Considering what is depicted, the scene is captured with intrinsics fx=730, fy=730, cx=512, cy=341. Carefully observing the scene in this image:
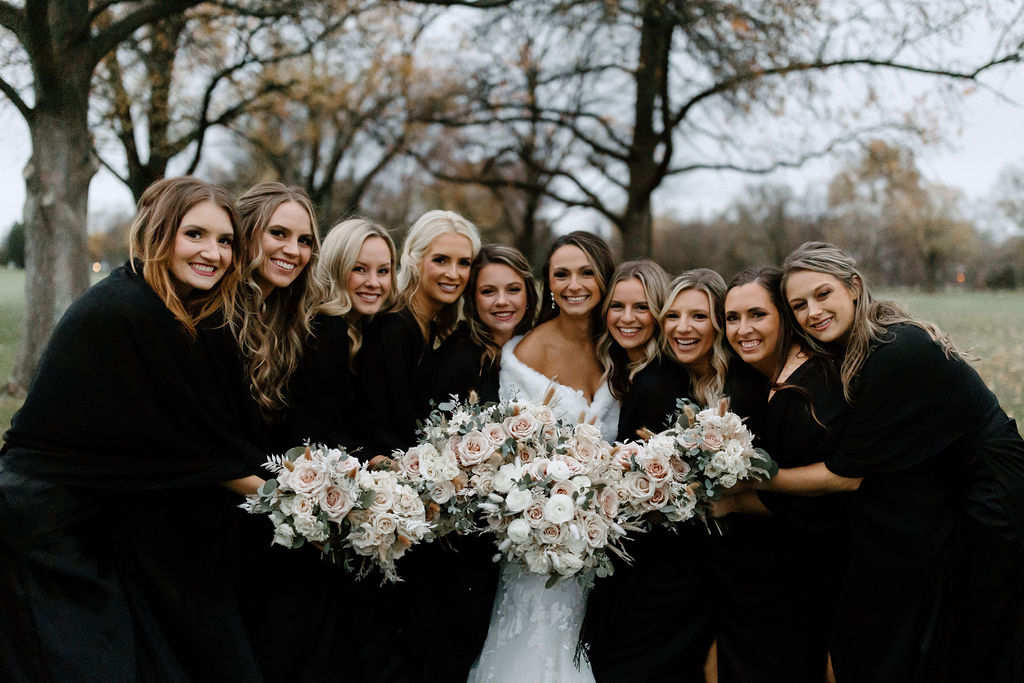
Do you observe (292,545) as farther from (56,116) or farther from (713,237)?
(713,237)

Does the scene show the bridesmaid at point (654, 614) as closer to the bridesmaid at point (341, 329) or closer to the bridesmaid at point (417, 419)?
the bridesmaid at point (417, 419)

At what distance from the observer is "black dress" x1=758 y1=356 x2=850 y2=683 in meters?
4.09

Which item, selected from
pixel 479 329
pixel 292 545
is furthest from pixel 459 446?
pixel 479 329

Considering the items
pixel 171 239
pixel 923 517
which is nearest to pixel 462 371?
pixel 171 239

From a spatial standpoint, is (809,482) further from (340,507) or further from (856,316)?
(340,507)

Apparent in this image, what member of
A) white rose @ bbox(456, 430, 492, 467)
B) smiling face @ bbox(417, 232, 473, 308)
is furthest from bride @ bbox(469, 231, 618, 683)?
white rose @ bbox(456, 430, 492, 467)

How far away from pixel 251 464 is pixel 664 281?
2911 mm

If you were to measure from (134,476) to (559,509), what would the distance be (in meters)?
2.11

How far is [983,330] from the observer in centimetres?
820

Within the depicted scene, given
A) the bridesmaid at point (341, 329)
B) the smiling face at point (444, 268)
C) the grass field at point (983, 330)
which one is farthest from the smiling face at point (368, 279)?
the grass field at point (983, 330)

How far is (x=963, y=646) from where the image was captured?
3.96m

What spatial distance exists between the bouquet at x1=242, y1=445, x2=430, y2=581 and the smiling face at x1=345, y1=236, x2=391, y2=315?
1.28 m

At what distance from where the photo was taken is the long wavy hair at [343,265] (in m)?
4.67

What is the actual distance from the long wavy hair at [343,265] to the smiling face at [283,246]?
235 mm
